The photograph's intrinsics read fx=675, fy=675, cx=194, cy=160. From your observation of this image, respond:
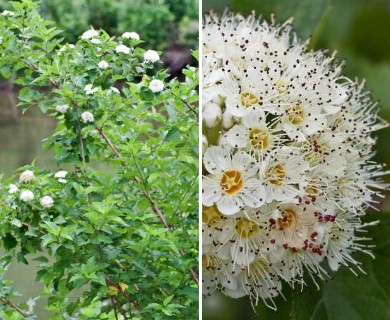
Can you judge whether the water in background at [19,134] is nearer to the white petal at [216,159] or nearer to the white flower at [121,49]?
the white flower at [121,49]

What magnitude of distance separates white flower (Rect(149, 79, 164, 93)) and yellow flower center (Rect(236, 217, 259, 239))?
0.39m

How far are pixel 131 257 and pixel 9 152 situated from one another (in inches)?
28.0

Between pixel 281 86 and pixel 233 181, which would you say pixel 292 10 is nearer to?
pixel 281 86

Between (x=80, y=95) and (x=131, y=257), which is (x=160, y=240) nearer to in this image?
(x=131, y=257)

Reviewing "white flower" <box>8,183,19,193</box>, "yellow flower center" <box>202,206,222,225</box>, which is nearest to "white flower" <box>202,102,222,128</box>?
"yellow flower center" <box>202,206,222,225</box>

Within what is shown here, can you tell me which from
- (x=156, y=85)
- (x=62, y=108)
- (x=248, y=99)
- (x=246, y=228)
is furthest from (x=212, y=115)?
(x=62, y=108)

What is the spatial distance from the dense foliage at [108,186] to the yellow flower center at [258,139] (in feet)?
1.06

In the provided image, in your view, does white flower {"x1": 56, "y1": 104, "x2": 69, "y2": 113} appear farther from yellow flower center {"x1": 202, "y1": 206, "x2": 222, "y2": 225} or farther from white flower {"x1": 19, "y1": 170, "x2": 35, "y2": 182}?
yellow flower center {"x1": 202, "y1": 206, "x2": 222, "y2": 225}

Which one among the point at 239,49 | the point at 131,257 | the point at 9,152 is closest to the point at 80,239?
the point at 131,257

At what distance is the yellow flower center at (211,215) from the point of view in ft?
3.03

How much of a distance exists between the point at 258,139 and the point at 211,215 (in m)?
0.13

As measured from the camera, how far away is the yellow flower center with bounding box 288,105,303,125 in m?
0.87

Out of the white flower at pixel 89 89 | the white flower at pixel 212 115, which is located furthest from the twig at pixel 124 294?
the white flower at pixel 212 115

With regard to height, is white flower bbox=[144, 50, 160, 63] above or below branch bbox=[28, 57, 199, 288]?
above
